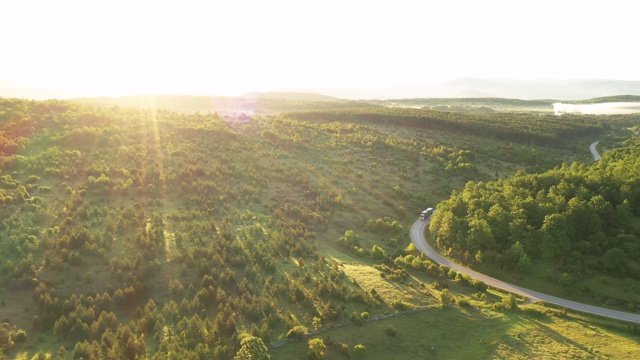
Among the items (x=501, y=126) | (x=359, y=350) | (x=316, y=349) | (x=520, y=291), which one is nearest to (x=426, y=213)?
(x=520, y=291)

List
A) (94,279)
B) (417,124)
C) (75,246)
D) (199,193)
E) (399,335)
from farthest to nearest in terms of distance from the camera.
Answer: (417,124) → (199,193) → (75,246) → (94,279) → (399,335)

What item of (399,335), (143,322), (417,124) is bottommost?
(399,335)

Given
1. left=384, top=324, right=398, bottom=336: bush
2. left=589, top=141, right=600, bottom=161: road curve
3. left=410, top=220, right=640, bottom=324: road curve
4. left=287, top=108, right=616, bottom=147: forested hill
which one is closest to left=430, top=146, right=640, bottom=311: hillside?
left=410, top=220, right=640, bottom=324: road curve

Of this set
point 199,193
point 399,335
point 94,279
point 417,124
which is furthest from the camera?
point 417,124

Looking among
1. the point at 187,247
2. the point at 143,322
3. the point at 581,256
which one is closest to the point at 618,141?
the point at 581,256

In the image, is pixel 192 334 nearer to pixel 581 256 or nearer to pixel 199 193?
pixel 199 193

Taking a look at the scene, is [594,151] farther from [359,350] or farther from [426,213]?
[359,350]
